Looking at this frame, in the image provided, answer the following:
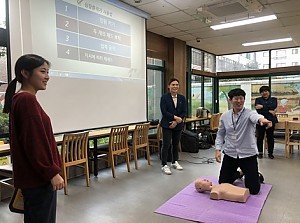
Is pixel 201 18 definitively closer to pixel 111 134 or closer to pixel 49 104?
pixel 111 134

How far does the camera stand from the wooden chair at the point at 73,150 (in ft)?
11.2

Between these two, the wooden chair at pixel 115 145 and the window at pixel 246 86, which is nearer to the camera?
the wooden chair at pixel 115 145

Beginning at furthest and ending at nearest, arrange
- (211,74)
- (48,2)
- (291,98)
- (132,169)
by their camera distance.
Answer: (211,74) < (291,98) < (132,169) < (48,2)

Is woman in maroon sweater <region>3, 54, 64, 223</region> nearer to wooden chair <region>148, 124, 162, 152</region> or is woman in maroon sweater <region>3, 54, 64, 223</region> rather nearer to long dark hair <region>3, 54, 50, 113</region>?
long dark hair <region>3, 54, 50, 113</region>

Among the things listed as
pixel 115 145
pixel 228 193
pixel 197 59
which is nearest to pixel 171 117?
pixel 115 145

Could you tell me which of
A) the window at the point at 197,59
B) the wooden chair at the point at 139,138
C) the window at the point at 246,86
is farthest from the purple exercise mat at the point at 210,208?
the window at the point at 246,86

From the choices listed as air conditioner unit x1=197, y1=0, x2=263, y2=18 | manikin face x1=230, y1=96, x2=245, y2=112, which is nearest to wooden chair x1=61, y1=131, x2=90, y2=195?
manikin face x1=230, y1=96, x2=245, y2=112

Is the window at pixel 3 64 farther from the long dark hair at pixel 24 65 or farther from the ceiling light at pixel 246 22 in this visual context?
the ceiling light at pixel 246 22

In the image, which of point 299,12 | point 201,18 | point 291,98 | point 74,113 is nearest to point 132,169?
point 74,113

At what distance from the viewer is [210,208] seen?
293 cm

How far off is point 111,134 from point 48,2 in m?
2.07

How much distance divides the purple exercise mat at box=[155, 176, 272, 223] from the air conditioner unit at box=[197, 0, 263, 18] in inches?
121

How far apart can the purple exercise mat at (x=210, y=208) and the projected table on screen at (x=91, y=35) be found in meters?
2.50

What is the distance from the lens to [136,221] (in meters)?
2.66
